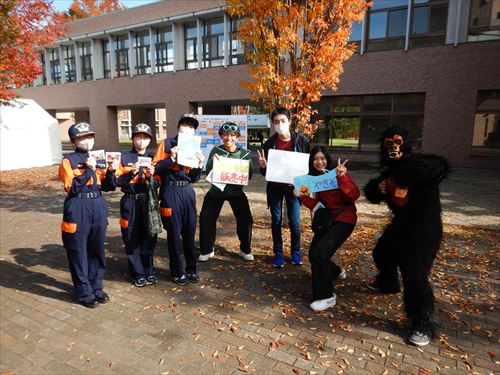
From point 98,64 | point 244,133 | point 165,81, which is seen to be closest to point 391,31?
point 244,133

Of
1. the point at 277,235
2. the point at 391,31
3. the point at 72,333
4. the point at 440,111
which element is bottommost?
the point at 72,333

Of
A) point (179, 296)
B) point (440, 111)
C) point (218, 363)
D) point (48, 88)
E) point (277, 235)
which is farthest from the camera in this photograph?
point (48, 88)

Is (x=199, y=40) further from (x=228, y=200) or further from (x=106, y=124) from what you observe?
(x=228, y=200)

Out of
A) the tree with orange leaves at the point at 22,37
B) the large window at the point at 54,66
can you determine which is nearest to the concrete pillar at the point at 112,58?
the large window at the point at 54,66

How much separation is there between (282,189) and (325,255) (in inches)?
54.0

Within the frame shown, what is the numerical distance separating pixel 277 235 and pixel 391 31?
15.6 m

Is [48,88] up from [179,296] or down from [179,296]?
up

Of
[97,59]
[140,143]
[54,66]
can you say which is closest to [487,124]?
[140,143]

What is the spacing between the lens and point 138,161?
397 cm

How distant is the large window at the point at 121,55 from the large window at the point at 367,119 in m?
16.1

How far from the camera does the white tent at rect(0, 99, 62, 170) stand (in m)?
15.8

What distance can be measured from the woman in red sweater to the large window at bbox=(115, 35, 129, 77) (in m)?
25.5

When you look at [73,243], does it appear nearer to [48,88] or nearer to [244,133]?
[244,133]

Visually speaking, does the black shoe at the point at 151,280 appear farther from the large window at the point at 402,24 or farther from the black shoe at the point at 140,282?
the large window at the point at 402,24
